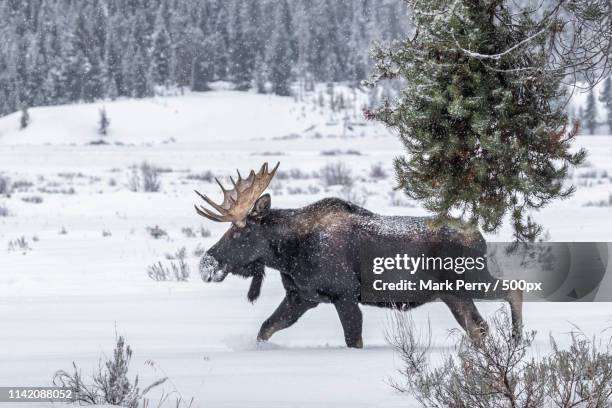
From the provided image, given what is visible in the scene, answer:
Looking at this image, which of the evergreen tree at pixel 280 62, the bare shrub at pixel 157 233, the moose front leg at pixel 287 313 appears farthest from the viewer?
the evergreen tree at pixel 280 62

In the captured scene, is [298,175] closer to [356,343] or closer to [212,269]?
[212,269]

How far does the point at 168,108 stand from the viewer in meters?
94.2

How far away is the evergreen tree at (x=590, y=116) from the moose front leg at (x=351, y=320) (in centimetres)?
7732

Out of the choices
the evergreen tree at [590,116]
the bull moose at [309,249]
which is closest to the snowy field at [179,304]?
the bull moose at [309,249]

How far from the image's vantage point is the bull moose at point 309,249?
757 cm

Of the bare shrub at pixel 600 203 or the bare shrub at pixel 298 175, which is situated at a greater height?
the bare shrub at pixel 600 203

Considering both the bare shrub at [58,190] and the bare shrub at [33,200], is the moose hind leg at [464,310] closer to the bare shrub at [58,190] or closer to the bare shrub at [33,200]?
the bare shrub at [33,200]

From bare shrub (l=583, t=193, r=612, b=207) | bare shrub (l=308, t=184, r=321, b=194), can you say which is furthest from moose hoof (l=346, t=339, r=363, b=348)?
bare shrub (l=308, t=184, r=321, b=194)

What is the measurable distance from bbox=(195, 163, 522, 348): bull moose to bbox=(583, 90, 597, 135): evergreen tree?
253 feet

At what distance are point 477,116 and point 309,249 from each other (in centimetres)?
214

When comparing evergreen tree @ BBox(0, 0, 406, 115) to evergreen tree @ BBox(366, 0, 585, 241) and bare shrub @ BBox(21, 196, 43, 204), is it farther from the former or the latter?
evergreen tree @ BBox(366, 0, 585, 241)

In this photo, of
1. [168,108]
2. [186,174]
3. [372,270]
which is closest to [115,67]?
[168,108]

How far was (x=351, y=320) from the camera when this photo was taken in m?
7.53

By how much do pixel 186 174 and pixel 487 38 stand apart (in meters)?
28.0
